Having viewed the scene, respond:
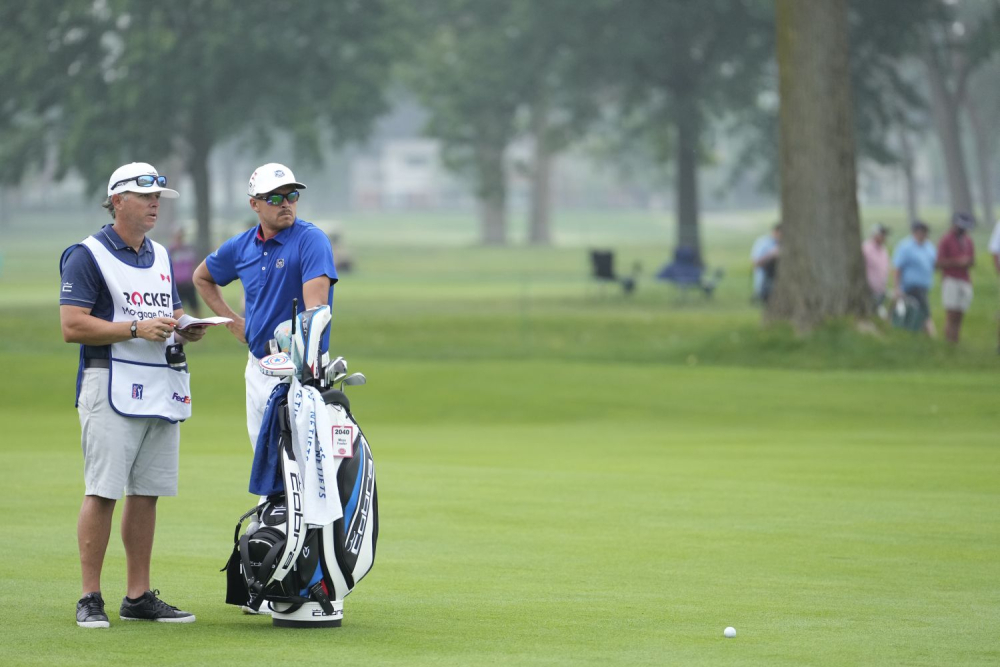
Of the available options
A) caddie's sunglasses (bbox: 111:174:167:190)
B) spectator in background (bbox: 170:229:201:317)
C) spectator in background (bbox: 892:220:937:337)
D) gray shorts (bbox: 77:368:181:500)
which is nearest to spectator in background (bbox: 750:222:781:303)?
spectator in background (bbox: 892:220:937:337)

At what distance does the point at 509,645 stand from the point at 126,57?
37584 millimetres

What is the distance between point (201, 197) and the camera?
146 ft

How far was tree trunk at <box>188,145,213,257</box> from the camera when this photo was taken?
42.8m

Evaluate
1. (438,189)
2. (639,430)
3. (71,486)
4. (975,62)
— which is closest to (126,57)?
(975,62)

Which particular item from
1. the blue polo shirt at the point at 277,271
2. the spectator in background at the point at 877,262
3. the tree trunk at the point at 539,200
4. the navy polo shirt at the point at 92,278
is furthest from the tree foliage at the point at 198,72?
the navy polo shirt at the point at 92,278

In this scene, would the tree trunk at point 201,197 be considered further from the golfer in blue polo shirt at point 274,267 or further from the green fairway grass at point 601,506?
the golfer in blue polo shirt at point 274,267

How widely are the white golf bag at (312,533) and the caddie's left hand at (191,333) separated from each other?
328mm

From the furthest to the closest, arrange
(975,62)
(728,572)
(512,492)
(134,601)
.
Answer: (975,62), (512,492), (728,572), (134,601)

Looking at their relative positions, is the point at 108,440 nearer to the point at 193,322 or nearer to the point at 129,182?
the point at 193,322

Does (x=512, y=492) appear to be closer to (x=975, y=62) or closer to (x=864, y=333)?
(x=864, y=333)

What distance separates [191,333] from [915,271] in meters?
19.5

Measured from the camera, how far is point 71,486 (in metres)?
12.4

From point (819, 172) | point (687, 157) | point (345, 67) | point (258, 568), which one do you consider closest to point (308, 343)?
point (258, 568)

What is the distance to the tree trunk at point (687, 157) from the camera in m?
46.8
